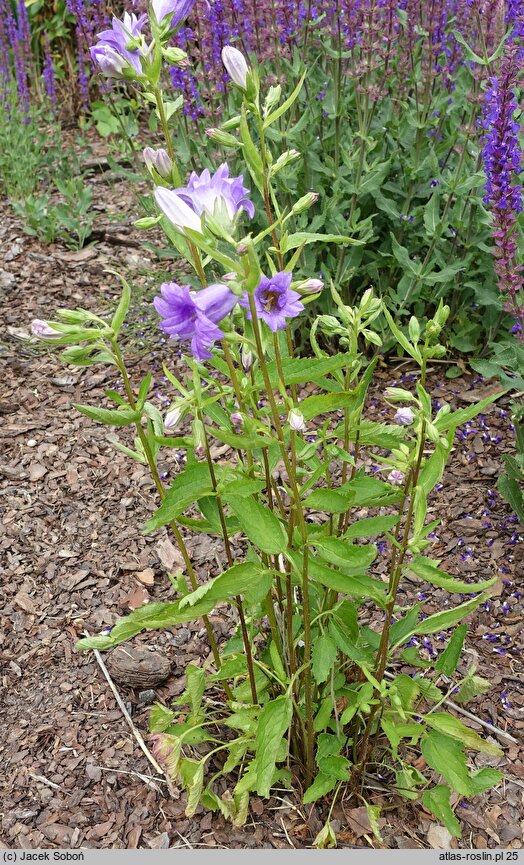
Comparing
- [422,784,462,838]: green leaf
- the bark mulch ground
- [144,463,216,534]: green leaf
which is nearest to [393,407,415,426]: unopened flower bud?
[144,463,216,534]: green leaf

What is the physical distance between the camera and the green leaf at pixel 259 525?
1.65 meters

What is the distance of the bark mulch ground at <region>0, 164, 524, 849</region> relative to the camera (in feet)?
7.43

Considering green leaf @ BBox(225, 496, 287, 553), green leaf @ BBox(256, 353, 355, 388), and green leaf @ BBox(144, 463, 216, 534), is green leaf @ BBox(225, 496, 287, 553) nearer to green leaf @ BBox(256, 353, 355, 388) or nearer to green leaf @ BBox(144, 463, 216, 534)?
green leaf @ BBox(144, 463, 216, 534)

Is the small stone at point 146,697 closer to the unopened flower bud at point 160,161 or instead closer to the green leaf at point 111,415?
the green leaf at point 111,415

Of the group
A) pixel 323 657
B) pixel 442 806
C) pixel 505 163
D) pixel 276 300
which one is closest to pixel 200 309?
pixel 276 300

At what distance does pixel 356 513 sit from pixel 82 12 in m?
3.65

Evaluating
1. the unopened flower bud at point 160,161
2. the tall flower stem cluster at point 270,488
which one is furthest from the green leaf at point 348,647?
the unopened flower bud at point 160,161

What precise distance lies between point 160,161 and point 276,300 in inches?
13.3

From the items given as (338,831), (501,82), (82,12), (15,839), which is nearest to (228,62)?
(501,82)

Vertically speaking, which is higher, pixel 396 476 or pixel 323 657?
pixel 396 476

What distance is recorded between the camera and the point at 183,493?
1.73 meters

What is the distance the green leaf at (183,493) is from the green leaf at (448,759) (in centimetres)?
84

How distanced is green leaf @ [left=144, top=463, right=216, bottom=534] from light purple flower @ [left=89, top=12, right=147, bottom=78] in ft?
2.63

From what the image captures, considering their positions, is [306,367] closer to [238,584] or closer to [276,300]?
[276,300]
